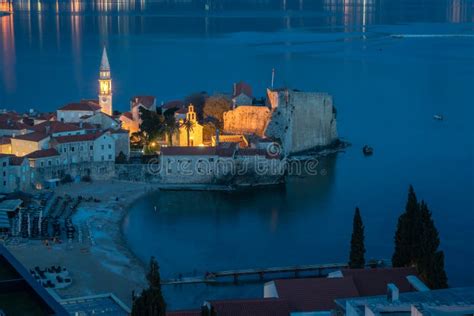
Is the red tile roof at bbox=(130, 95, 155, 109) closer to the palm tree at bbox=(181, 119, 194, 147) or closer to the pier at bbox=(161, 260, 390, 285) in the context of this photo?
the palm tree at bbox=(181, 119, 194, 147)

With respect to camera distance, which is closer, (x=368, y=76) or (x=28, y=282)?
(x=28, y=282)

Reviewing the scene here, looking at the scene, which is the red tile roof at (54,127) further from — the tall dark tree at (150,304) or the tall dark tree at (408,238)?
the tall dark tree at (150,304)

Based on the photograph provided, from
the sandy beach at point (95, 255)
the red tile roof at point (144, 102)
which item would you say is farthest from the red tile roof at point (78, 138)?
the red tile roof at point (144, 102)

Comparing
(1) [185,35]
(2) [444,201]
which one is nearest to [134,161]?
(2) [444,201]

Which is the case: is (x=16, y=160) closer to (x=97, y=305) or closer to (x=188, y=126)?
(x=188, y=126)

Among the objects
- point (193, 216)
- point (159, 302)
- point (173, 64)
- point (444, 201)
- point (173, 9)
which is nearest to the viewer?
point (159, 302)

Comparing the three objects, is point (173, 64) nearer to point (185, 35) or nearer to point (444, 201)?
point (185, 35)

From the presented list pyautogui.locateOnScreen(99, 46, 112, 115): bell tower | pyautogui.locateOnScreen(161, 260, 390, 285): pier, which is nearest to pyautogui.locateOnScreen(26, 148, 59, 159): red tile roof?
pyautogui.locateOnScreen(99, 46, 112, 115): bell tower
